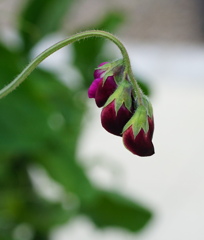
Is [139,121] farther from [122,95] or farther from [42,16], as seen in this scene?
[42,16]

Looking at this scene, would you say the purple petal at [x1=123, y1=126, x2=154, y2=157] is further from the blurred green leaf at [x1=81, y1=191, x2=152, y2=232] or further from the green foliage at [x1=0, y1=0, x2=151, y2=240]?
the blurred green leaf at [x1=81, y1=191, x2=152, y2=232]

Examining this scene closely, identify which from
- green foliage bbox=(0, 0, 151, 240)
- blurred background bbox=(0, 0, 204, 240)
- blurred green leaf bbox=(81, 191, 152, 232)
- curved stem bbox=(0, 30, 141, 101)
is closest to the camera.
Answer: curved stem bbox=(0, 30, 141, 101)

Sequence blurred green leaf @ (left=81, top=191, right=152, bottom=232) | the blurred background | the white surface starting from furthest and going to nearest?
the white surface → blurred green leaf @ (left=81, top=191, right=152, bottom=232) → the blurred background

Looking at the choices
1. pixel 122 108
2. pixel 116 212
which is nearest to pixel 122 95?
pixel 122 108

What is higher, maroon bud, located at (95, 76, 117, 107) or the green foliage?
the green foliage

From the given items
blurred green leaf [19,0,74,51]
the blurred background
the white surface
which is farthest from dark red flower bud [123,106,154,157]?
the white surface

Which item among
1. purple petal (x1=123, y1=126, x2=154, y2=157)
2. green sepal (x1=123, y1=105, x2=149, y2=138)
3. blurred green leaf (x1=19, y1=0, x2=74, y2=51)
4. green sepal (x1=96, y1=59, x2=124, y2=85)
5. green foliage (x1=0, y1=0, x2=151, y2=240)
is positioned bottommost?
purple petal (x1=123, y1=126, x2=154, y2=157)
